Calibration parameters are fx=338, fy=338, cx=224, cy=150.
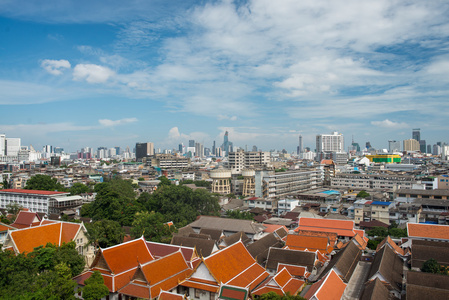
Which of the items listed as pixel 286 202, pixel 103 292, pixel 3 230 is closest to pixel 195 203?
pixel 286 202

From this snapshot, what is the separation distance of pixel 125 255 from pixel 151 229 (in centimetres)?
720

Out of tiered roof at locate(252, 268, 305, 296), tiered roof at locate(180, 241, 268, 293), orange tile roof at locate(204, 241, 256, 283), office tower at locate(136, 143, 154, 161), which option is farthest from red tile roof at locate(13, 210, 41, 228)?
office tower at locate(136, 143, 154, 161)

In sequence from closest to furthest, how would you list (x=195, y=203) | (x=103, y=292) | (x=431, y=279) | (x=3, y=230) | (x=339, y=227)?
(x=103, y=292) → (x=431, y=279) → (x=3, y=230) → (x=339, y=227) → (x=195, y=203)

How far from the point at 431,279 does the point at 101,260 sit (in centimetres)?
1897

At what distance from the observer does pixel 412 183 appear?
64562 millimetres

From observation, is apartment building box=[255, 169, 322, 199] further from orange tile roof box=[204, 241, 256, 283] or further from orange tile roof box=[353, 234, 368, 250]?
orange tile roof box=[204, 241, 256, 283]

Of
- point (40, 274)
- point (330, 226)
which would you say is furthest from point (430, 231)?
point (40, 274)

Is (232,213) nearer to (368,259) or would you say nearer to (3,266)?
(368,259)

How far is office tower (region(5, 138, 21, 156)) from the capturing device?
564 feet

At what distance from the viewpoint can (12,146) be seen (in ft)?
572

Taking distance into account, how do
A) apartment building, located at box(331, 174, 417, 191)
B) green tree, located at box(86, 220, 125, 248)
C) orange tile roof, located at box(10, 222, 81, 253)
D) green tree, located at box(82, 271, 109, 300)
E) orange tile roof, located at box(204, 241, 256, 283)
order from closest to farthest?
1. green tree, located at box(82, 271, 109, 300)
2. orange tile roof, located at box(204, 241, 256, 283)
3. orange tile roof, located at box(10, 222, 81, 253)
4. green tree, located at box(86, 220, 125, 248)
5. apartment building, located at box(331, 174, 417, 191)

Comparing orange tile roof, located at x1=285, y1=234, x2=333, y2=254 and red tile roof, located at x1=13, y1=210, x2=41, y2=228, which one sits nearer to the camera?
orange tile roof, located at x1=285, y1=234, x2=333, y2=254

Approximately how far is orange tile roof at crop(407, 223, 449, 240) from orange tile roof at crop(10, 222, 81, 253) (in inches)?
1062

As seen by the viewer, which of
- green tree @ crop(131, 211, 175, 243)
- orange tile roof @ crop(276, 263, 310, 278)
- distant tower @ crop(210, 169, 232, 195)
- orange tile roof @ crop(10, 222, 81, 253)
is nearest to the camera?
orange tile roof @ crop(10, 222, 81, 253)
